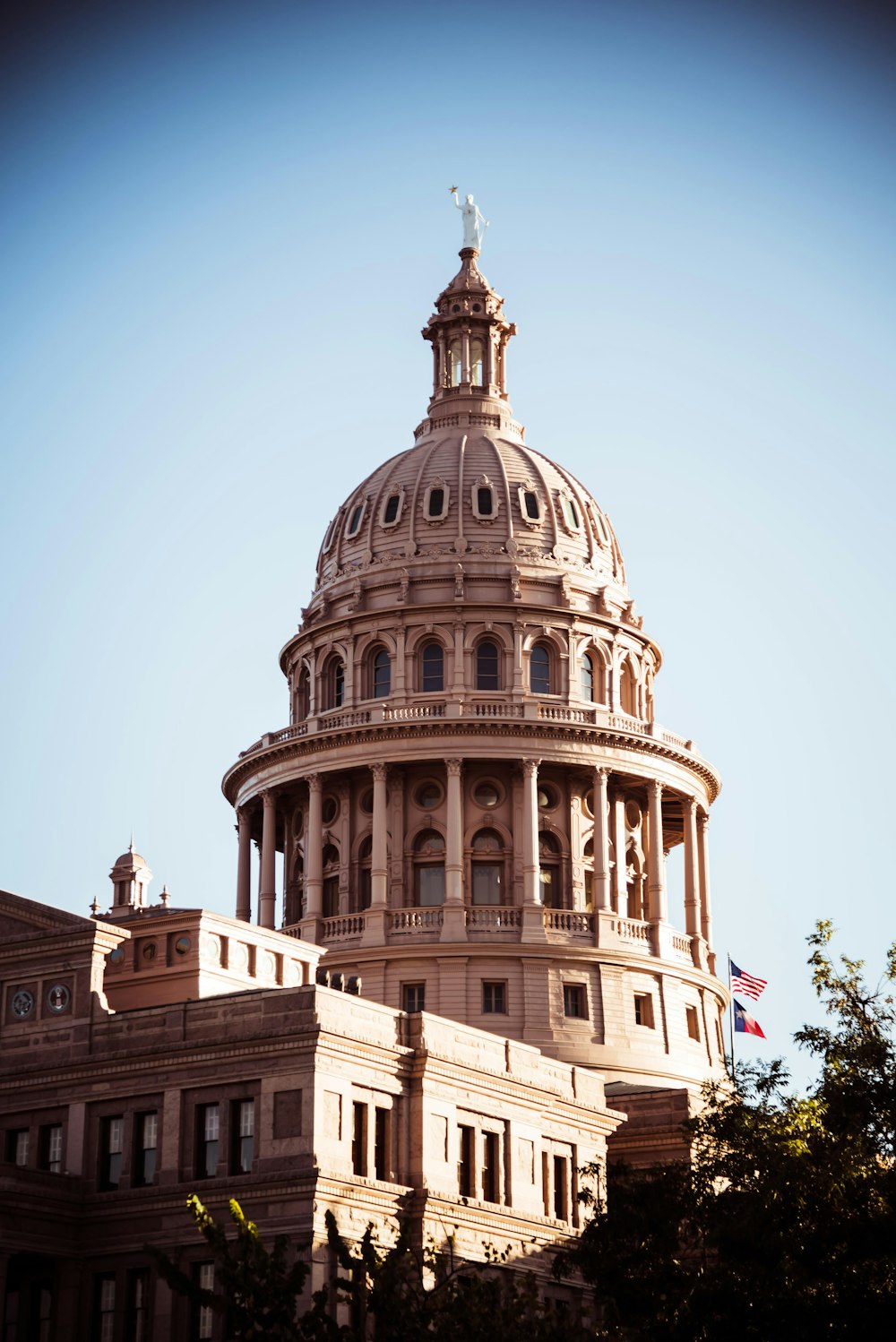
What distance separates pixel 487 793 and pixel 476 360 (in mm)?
25731

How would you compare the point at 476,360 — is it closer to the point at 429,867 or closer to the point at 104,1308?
the point at 429,867

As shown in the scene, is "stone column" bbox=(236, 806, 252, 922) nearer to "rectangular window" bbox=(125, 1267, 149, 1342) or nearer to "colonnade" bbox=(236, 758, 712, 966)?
"colonnade" bbox=(236, 758, 712, 966)

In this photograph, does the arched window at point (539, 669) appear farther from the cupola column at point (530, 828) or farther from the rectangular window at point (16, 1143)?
the rectangular window at point (16, 1143)

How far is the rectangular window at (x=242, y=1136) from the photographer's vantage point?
73.9 meters

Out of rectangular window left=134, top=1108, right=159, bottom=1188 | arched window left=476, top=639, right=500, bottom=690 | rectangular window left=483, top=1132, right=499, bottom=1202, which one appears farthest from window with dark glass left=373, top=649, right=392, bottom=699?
rectangular window left=134, top=1108, right=159, bottom=1188

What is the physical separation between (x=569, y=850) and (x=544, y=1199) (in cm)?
3502

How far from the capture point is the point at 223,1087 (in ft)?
246

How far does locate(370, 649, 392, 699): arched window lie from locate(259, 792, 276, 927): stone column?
7021 mm

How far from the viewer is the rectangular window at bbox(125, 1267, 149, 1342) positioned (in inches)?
2859

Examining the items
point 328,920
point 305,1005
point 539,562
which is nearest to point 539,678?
point 539,562

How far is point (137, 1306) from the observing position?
73.2 metres

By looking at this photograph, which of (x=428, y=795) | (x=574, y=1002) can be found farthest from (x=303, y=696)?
(x=574, y=1002)

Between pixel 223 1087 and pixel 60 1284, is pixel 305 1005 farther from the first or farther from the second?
pixel 60 1284

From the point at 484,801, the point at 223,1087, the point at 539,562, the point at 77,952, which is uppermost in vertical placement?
the point at 539,562
